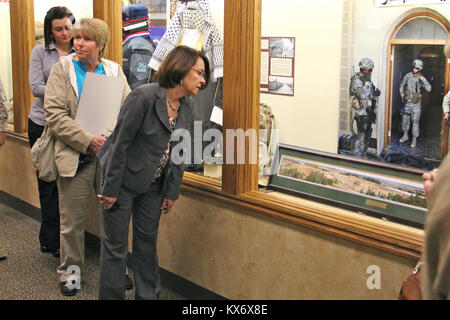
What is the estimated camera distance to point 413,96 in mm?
2682

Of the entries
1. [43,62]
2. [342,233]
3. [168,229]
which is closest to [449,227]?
[342,233]

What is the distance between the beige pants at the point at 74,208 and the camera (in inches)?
147

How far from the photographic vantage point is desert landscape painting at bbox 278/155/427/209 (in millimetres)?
2711

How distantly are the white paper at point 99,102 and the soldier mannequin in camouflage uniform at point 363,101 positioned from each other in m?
1.52

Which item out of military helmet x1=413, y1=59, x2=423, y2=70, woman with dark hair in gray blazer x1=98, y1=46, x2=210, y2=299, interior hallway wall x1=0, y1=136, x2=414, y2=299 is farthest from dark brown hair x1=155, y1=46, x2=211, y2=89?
military helmet x1=413, y1=59, x2=423, y2=70

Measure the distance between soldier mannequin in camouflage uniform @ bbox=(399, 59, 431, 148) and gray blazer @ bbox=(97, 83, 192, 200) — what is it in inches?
44.1

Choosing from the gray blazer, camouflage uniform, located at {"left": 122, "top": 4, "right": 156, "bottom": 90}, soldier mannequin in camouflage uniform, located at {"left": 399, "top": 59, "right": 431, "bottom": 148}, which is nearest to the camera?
soldier mannequin in camouflage uniform, located at {"left": 399, "top": 59, "right": 431, "bottom": 148}

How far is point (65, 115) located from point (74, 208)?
0.58m

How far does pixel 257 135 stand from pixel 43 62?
5.89 ft

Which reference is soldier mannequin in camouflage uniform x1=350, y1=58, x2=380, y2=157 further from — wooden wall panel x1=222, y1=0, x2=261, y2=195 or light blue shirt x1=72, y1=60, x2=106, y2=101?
light blue shirt x1=72, y1=60, x2=106, y2=101

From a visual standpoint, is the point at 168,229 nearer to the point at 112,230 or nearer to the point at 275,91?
the point at 112,230

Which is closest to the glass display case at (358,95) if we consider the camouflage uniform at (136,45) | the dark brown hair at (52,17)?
the camouflage uniform at (136,45)

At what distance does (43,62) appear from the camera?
4211 mm

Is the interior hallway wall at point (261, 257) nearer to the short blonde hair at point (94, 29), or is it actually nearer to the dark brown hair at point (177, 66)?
the dark brown hair at point (177, 66)
